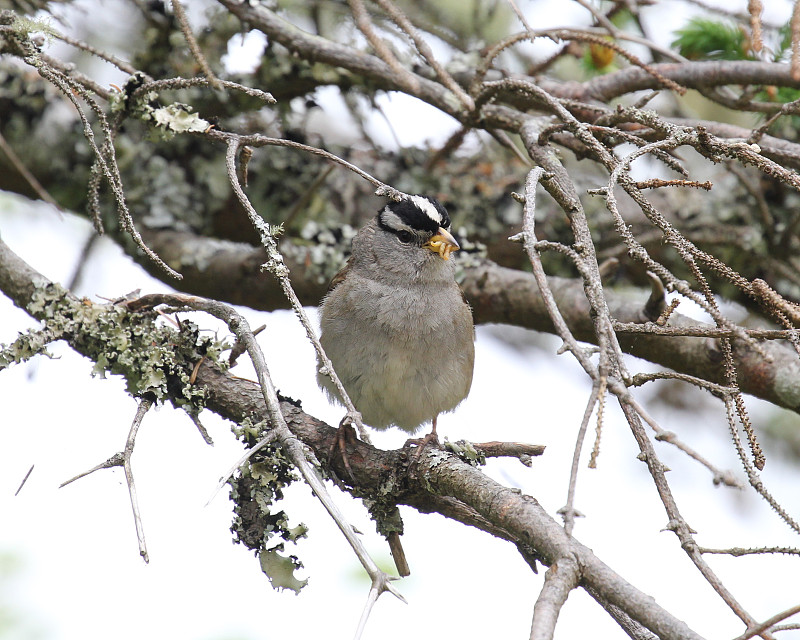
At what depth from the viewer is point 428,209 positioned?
4164 millimetres

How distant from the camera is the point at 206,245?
14.7ft

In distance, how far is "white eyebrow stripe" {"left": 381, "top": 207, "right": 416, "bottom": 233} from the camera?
4.32 m

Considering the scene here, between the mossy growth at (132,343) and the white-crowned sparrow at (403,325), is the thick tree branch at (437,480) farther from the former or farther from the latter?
the white-crowned sparrow at (403,325)

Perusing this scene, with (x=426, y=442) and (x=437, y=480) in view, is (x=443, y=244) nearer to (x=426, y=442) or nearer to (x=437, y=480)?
(x=426, y=442)

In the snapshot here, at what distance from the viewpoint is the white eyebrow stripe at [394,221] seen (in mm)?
4316

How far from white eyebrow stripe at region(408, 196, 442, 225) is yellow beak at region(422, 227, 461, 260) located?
0.05 metres

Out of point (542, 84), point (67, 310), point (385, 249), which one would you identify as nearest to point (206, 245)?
point (385, 249)

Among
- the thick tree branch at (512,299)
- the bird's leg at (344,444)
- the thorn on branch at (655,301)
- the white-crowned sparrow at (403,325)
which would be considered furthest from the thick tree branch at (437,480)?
the thorn on branch at (655,301)

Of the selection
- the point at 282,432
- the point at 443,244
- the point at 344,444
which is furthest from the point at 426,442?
the point at 443,244

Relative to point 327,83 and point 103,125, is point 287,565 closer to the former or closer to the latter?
point 103,125

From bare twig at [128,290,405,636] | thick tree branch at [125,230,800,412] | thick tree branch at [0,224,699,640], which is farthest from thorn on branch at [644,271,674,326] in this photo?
bare twig at [128,290,405,636]

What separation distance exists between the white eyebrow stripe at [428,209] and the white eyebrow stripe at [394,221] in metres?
0.15

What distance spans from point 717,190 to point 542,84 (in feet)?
5.18

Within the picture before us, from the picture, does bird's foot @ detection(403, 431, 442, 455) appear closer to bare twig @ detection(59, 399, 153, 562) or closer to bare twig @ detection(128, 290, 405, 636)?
bare twig @ detection(128, 290, 405, 636)
